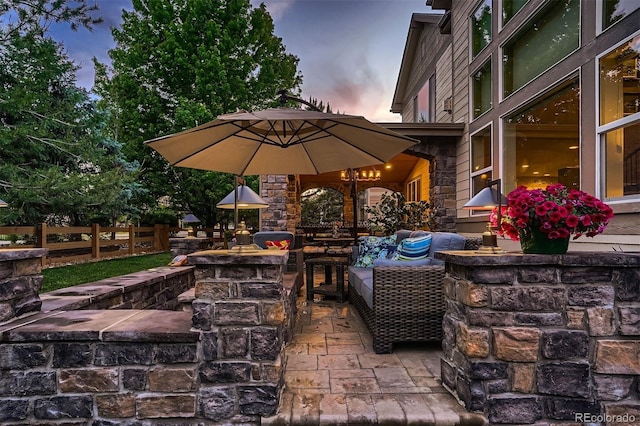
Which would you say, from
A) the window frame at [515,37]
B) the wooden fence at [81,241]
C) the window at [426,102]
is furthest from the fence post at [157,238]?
the window frame at [515,37]

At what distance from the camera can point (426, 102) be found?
948 centimetres

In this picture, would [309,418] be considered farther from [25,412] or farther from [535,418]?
[25,412]

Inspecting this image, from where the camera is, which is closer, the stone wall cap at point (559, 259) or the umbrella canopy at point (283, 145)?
the stone wall cap at point (559, 259)

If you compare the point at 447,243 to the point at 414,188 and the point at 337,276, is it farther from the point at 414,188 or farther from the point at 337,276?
the point at 414,188

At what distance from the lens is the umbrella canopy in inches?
102

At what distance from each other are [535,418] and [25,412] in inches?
113

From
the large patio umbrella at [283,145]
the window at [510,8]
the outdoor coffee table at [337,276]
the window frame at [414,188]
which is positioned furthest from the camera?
the window frame at [414,188]

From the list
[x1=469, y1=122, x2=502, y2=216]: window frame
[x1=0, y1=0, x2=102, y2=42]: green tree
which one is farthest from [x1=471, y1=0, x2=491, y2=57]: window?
[x1=0, y1=0, x2=102, y2=42]: green tree

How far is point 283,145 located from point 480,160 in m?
4.31

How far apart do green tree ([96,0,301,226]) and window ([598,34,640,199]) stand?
9573mm

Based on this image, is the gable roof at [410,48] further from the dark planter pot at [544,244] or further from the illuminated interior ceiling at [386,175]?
the dark planter pot at [544,244]

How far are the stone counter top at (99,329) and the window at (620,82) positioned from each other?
4070 millimetres

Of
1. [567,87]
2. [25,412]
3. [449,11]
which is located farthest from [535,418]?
[449,11]

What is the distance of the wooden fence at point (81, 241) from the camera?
793 centimetres
